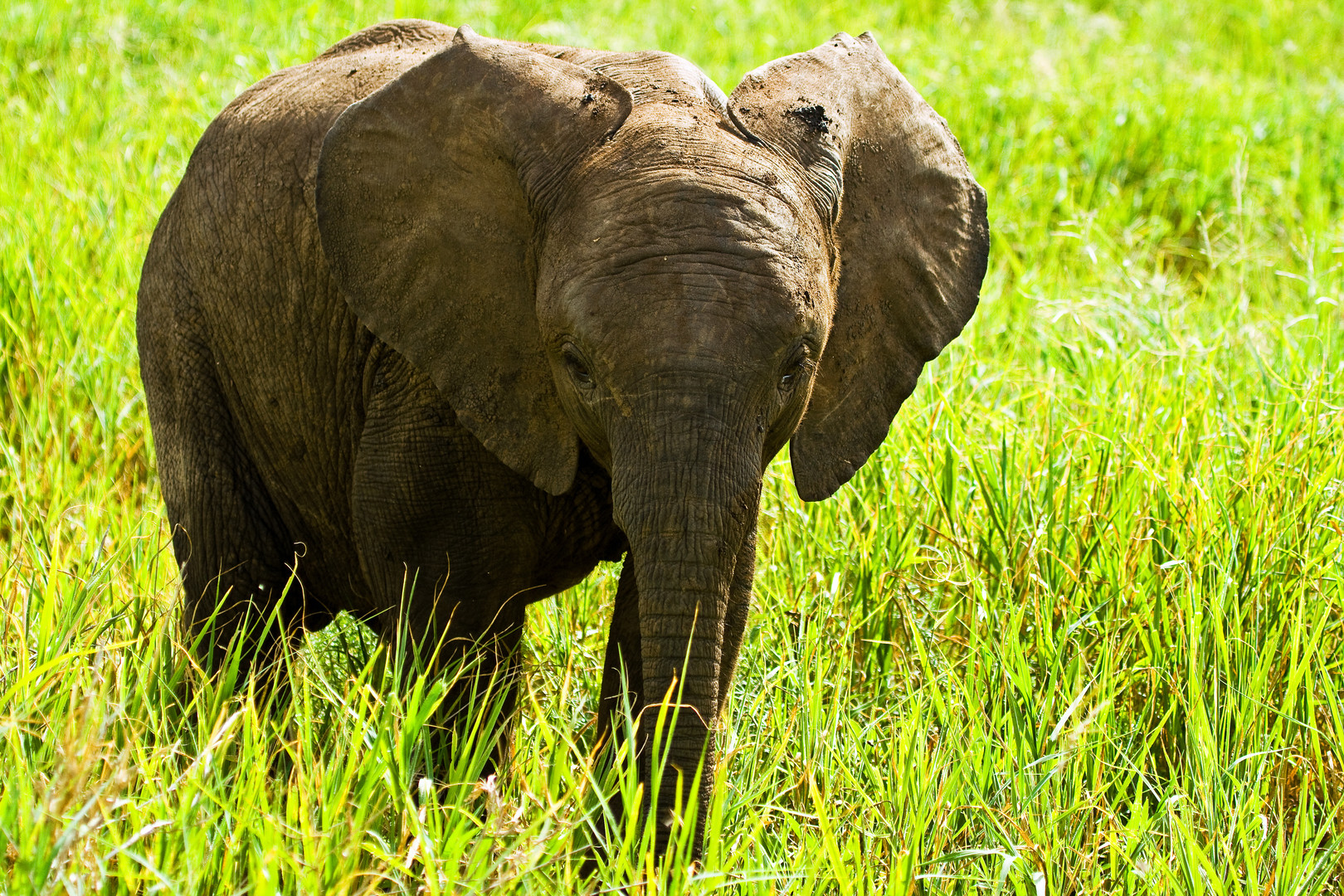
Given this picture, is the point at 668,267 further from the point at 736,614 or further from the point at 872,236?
the point at 736,614

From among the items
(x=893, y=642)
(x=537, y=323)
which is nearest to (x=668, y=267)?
(x=537, y=323)

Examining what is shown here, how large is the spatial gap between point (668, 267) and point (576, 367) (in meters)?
0.27

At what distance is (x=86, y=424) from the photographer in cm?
502

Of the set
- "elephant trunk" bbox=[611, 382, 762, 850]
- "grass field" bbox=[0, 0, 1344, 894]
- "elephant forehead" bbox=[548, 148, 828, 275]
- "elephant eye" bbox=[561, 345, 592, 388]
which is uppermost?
"elephant forehead" bbox=[548, 148, 828, 275]

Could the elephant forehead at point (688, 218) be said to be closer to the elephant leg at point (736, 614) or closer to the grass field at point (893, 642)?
the elephant leg at point (736, 614)

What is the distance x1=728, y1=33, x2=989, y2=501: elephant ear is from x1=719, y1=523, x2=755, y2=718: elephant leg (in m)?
0.28

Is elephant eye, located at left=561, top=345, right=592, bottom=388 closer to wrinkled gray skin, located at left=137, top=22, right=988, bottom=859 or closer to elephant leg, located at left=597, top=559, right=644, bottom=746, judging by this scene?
wrinkled gray skin, located at left=137, top=22, right=988, bottom=859

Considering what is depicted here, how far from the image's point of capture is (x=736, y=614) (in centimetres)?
315

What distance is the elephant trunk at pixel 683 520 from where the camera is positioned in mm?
2395

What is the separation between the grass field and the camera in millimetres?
2441

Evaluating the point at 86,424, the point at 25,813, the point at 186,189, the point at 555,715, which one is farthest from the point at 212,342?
the point at 86,424

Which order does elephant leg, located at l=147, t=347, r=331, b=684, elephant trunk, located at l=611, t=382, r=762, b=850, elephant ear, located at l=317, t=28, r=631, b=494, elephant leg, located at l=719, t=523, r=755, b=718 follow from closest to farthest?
elephant trunk, located at l=611, t=382, r=762, b=850, elephant ear, located at l=317, t=28, r=631, b=494, elephant leg, located at l=719, t=523, r=755, b=718, elephant leg, located at l=147, t=347, r=331, b=684

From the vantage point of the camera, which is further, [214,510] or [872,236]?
[214,510]

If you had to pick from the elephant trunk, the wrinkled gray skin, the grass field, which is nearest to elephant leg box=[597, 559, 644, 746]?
the wrinkled gray skin
